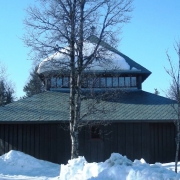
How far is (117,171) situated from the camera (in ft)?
28.3

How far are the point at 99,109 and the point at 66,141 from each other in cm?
239

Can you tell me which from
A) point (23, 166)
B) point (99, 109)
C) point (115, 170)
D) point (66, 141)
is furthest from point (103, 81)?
point (115, 170)

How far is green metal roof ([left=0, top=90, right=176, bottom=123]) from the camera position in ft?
57.7

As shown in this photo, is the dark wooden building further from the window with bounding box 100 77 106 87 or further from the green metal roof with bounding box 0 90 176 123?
the window with bounding box 100 77 106 87

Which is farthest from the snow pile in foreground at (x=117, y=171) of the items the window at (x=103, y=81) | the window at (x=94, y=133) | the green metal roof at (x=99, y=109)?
the window at (x=103, y=81)

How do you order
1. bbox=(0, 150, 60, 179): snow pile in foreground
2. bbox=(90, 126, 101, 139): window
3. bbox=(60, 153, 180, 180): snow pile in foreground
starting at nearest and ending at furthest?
1. bbox=(60, 153, 180, 180): snow pile in foreground
2. bbox=(0, 150, 60, 179): snow pile in foreground
3. bbox=(90, 126, 101, 139): window

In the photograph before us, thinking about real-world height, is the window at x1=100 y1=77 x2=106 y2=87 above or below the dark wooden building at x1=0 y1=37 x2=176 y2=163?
above

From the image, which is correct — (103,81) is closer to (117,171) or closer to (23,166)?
(23,166)

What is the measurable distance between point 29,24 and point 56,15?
1145 millimetres

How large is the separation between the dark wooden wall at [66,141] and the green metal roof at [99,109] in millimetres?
655

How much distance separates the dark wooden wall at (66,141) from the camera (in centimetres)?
1820

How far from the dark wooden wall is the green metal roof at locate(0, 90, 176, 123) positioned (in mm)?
655

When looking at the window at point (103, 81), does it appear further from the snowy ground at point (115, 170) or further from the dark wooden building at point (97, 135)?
the snowy ground at point (115, 170)

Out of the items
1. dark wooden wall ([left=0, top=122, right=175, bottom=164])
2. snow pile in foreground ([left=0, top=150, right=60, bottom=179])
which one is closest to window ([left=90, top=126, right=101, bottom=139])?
dark wooden wall ([left=0, top=122, right=175, bottom=164])
